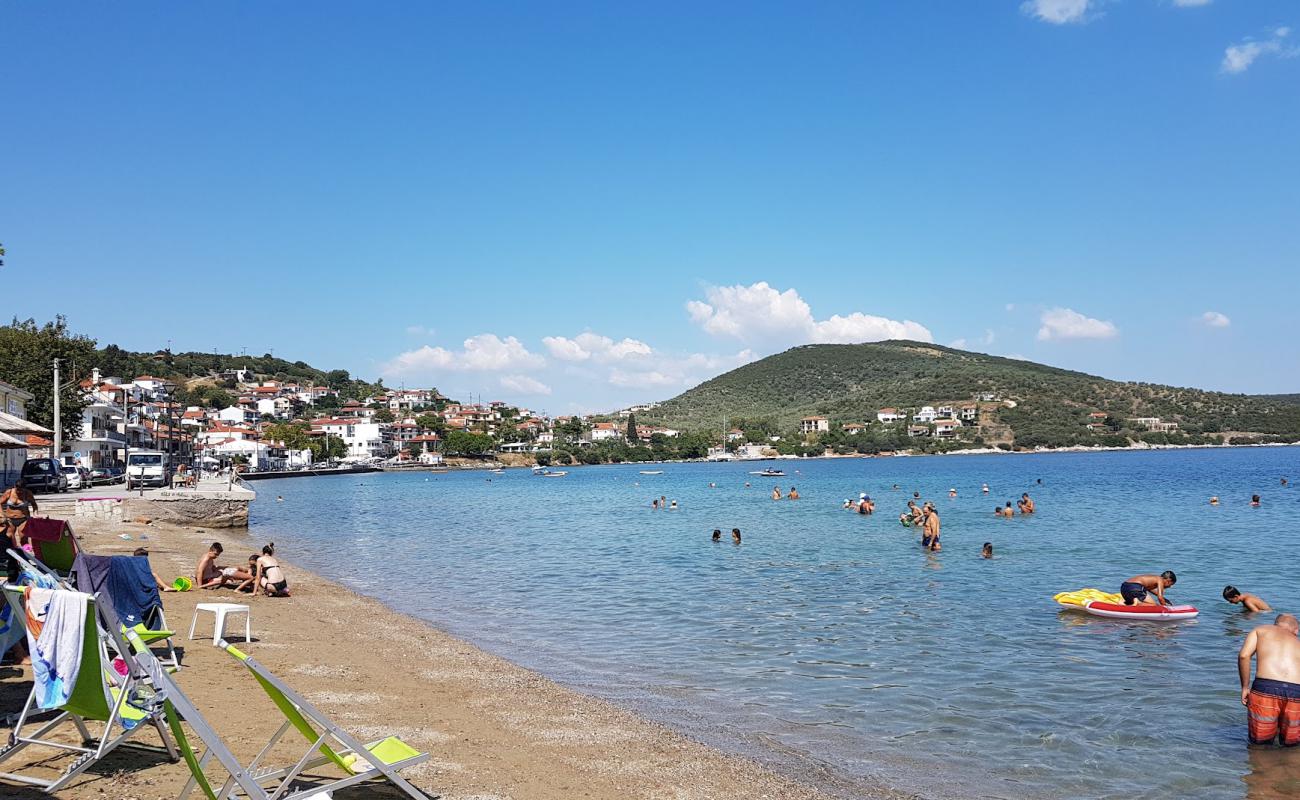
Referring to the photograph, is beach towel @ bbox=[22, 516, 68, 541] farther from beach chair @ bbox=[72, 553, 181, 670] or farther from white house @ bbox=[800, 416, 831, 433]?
white house @ bbox=[800, 416, 831, 433]

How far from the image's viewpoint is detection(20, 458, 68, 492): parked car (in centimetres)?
3809

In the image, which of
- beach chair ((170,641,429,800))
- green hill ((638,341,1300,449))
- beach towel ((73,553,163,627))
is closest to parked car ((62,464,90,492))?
beach towel ((73,553,163,627))

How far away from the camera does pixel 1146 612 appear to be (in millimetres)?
15039

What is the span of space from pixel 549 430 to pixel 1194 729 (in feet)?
628

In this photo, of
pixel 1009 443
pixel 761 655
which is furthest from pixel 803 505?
pixel 1009 443

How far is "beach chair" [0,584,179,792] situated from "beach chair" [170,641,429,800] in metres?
0.74

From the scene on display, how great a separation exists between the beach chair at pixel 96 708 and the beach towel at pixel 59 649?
40mm

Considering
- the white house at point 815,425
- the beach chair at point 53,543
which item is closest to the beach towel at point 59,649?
the beach chair at point 53,543

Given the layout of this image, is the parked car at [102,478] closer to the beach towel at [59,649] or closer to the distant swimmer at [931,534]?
the distant swimmer at [931,534]

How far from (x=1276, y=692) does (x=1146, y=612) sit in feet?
23.7

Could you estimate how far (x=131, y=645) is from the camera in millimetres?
6039

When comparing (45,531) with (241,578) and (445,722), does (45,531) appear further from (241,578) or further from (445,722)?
(241,578)

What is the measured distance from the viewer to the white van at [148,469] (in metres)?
47.6

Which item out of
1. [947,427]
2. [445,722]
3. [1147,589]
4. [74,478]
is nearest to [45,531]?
[445,722]
